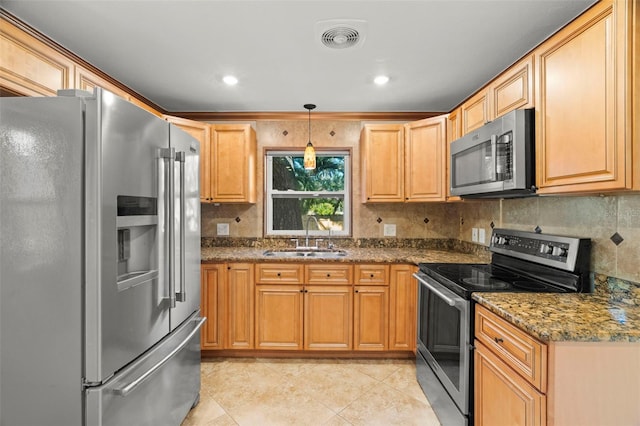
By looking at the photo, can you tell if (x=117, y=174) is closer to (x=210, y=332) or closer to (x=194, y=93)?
(x=194, y=93)

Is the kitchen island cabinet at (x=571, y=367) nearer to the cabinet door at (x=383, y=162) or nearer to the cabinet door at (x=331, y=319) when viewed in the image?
the cabinet door at (x=331, y=319)

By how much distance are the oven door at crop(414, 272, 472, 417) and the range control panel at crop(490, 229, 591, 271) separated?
56 centimetres

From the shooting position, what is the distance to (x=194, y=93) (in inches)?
111

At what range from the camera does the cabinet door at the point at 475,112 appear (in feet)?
7.20

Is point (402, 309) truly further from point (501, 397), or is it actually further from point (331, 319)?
point (501, 397)

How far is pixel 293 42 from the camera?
1973mm

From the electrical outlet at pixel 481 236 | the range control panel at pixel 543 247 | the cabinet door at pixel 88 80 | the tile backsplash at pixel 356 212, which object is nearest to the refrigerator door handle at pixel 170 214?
the cabinet door at pixel 88 80

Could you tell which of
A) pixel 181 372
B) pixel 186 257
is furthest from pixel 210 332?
pixel 186 257

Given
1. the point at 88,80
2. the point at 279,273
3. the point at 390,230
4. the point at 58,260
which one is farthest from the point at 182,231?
the point at 390,230

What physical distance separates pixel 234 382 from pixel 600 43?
296cm

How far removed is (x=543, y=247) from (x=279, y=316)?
6.73 ft

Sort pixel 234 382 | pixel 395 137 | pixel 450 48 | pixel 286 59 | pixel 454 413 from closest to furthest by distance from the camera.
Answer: pixel 454 413, pixel 450 48, pixel 286 59, pixel 234 382, pixel 395 137

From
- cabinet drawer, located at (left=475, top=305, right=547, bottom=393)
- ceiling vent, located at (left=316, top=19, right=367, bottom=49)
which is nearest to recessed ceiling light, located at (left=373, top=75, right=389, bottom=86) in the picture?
ceiling vent, located at (left=316, top=19, right=367, bottom=49)

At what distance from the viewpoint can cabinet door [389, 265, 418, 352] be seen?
9.06 feet
